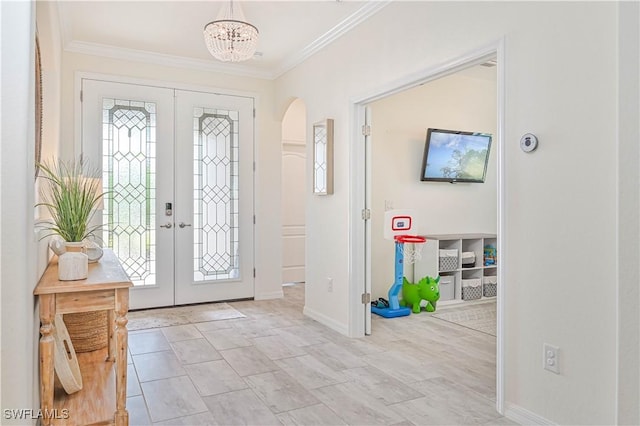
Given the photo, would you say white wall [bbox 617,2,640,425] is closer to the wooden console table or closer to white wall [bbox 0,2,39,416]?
the wooden console table

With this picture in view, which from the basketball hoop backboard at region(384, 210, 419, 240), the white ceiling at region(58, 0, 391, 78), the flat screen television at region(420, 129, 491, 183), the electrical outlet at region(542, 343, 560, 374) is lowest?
the electrical outlet at region(542, 343, 560, 374)

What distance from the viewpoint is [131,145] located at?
15.8 feet

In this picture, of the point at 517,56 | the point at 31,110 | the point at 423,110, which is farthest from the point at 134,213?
the point at 517,56

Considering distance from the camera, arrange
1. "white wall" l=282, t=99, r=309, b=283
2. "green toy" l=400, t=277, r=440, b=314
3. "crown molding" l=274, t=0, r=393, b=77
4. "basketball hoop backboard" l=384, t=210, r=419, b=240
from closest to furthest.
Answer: "crown molding" l=274, t=0, r=393, b=77, "basketball hoop backboard" l=384, t=210, r=419, b=240, "green toy" l=400, t=277, r=440, b=314, "white wall" l=282, t=99, r=309, b=283

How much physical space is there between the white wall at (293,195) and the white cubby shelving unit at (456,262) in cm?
225

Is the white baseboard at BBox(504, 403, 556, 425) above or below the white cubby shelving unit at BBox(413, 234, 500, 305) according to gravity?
below

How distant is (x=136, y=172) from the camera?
4.83m

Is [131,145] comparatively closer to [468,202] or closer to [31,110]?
[31,110]

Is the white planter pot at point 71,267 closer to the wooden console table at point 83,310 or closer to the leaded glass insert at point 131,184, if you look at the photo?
the wooden console table at point 83,310

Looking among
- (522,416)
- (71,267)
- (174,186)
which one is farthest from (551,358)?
(174,186)

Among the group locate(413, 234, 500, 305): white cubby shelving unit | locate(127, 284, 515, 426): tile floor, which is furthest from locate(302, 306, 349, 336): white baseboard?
locate(413, 234, 500, 305): white cubby shelving unit

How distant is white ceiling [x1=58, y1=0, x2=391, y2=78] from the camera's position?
3678mm

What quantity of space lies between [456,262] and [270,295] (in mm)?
2343

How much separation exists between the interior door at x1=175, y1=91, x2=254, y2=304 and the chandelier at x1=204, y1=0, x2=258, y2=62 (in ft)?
6.16
